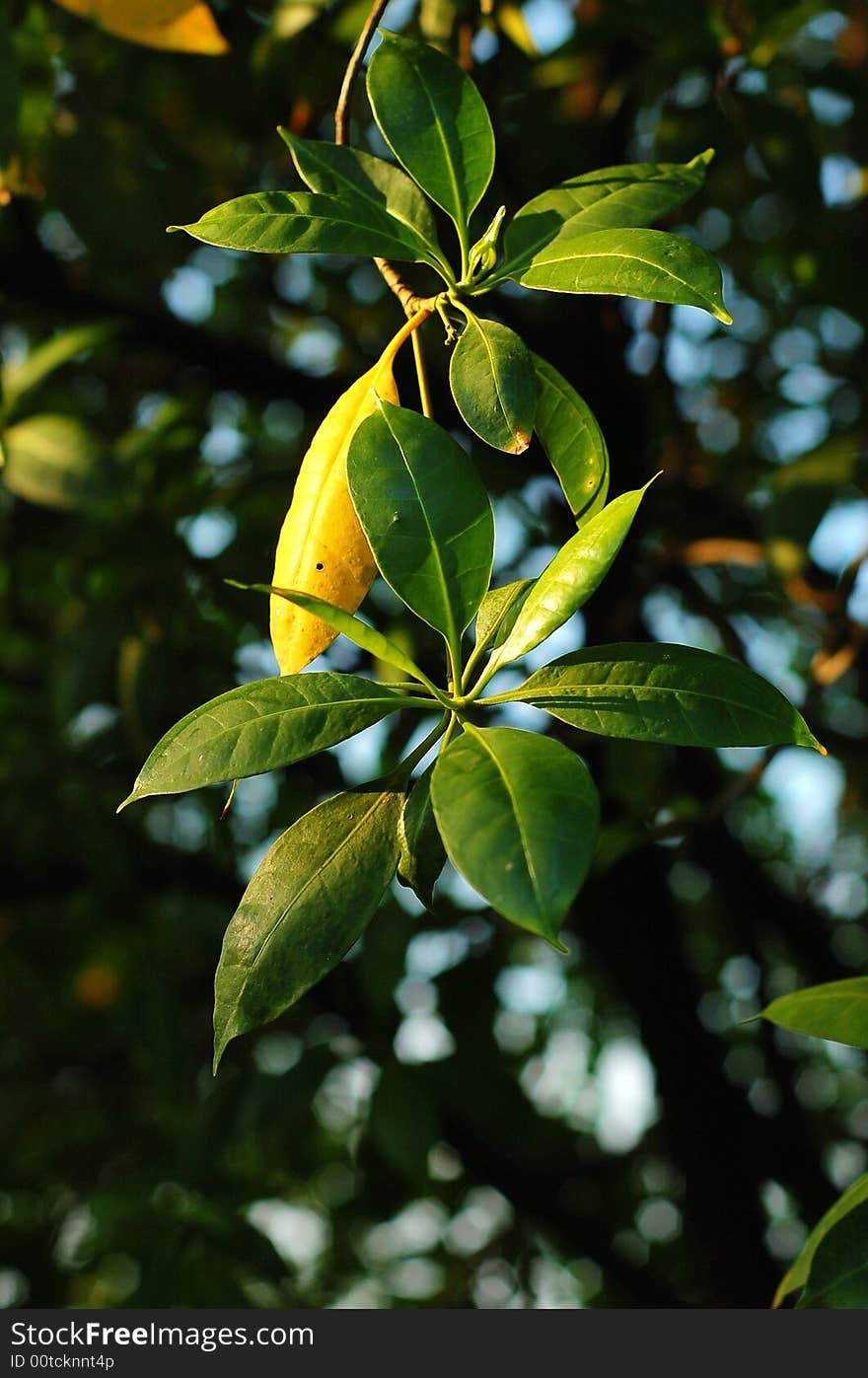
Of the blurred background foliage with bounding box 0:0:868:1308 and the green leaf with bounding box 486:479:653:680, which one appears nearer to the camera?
the green leaf with bounding box 486:479:653:680

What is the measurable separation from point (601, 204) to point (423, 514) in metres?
0.20

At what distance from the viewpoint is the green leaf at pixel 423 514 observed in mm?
541

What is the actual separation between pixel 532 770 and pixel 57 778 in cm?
155

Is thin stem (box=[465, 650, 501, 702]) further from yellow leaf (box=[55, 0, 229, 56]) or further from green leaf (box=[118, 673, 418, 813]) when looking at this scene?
yellow leaf (box=[55, 0, 229, 56])

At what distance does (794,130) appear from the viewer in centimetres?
126

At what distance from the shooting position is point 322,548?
56cm

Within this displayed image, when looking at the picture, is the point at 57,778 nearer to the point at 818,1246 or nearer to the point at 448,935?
the point at 448,935

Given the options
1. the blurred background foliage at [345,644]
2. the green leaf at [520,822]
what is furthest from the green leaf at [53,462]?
the green leaf at [520,822]

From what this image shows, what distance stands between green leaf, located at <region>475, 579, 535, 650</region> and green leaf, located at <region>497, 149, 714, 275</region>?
0.49 ft

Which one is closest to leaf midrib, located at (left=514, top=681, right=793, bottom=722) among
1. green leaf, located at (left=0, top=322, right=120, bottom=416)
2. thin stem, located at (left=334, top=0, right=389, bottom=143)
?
thin stem, located at (left=334, top=0, right=389, bottom=143)

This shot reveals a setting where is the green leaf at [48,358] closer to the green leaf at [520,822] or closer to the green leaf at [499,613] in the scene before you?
the green leaf at [499,613]

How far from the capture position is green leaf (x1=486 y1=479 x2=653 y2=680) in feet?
1.64

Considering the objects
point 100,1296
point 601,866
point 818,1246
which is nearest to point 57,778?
point 100,1296

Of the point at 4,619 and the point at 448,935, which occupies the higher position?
the point at 4,619
